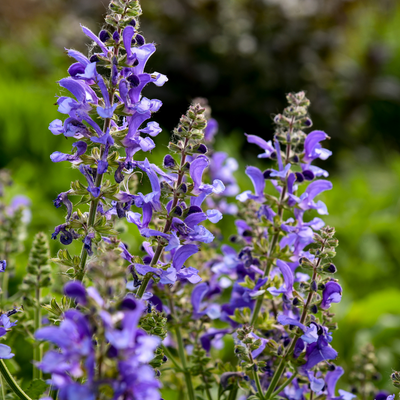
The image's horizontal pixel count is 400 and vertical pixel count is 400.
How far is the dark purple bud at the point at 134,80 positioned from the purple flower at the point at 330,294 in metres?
0.70

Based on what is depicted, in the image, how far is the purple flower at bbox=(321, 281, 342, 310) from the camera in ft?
4.32

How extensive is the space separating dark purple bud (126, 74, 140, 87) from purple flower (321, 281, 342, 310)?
27.6 inches

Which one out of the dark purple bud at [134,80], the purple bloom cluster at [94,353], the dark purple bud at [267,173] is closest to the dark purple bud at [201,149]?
the dark purple bud at [134,80]

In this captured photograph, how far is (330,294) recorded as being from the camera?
4.43 ft

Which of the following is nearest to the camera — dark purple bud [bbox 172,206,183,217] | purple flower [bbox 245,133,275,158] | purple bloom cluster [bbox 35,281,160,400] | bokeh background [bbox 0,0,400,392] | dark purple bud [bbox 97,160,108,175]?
purple bloom cluster [bbox 35,281,160,400]


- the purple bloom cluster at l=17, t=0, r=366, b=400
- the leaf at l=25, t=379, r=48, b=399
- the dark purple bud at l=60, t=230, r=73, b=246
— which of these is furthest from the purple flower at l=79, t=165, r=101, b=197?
the leaf at l=25, t=379, r=48, b=399

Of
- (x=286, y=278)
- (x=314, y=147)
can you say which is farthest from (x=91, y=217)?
(x=314, y=147)

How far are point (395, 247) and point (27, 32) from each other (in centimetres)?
875

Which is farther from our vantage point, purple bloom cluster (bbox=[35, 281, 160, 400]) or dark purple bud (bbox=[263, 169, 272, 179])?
dark purple bud (bbox=[263, 169, 272, 179])

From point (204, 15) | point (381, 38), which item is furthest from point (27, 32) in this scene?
point (381, 38)

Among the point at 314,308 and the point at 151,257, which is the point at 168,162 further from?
the point at 314,308

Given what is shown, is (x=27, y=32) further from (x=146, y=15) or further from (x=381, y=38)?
(x=381, y=38)

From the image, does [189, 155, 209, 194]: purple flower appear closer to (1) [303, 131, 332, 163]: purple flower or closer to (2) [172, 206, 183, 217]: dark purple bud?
(2) [172, 206, 183, 217]: dark purple bud

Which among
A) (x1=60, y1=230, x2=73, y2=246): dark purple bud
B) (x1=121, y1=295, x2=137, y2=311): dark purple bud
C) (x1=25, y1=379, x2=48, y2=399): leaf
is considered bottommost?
(x1=25, y1=379, x2=48, y2=399): leaf
